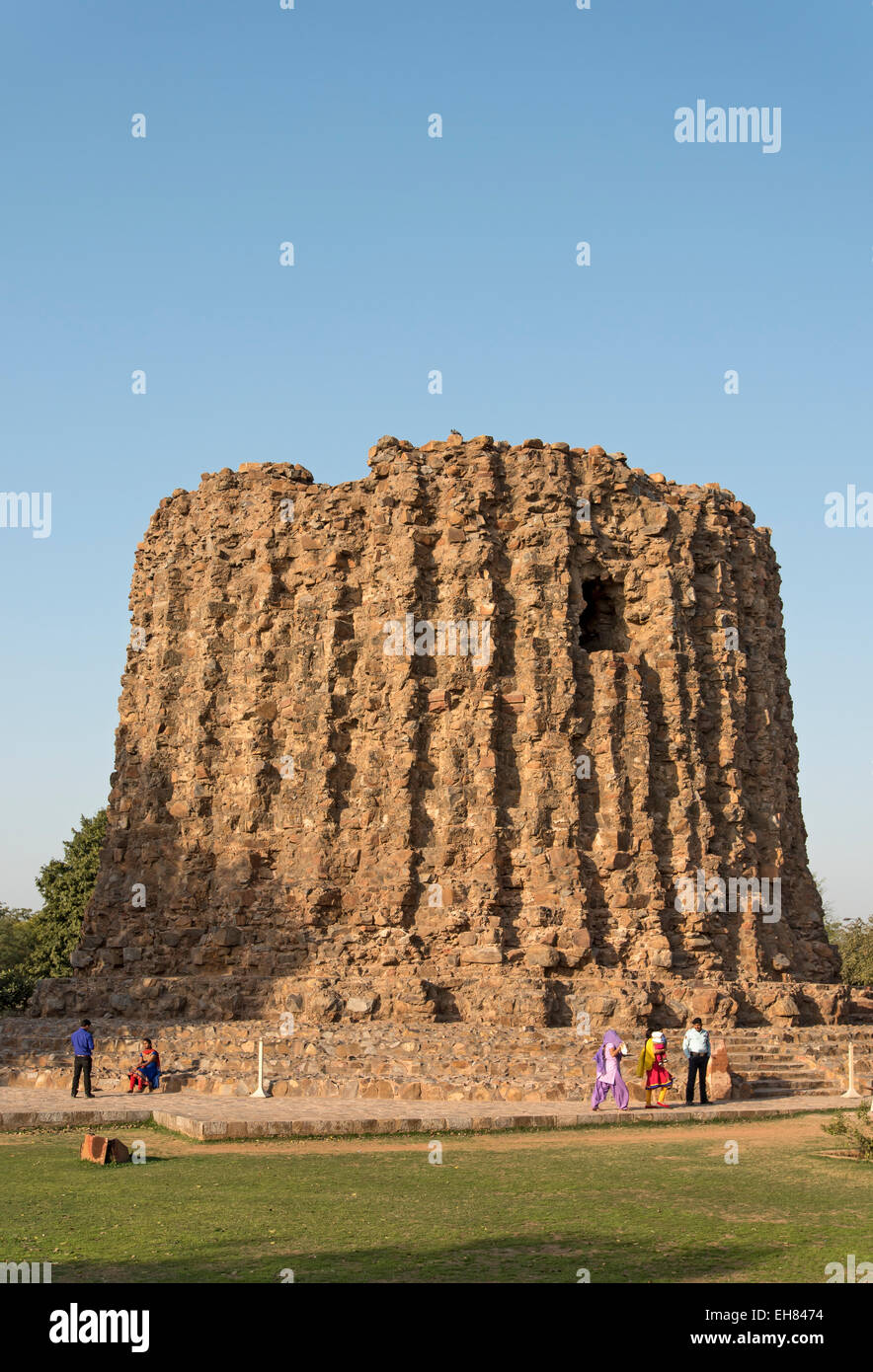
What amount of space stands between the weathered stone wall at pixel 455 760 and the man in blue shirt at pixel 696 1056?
136 inches

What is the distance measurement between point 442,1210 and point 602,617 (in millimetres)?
18700

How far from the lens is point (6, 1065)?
2200 cm

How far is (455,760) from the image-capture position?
2520 centimetres

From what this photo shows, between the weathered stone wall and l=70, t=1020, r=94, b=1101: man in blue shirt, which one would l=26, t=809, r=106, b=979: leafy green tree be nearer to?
the weathered stone wall

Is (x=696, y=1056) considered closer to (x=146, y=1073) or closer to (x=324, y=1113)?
(x=324, y=1113)

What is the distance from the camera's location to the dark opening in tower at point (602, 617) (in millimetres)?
27609

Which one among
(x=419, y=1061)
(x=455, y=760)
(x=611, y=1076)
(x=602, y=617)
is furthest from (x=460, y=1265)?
(x=602, y=617)

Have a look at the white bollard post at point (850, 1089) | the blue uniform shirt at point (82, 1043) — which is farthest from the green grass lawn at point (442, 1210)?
the white bollard post at point (850, 1089)

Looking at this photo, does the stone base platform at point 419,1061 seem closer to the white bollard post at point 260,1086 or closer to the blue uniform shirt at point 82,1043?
the white bollard post at point 260,1086

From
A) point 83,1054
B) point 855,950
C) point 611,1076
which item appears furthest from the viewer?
point 855,950

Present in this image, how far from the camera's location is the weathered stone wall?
24266 millimetres
